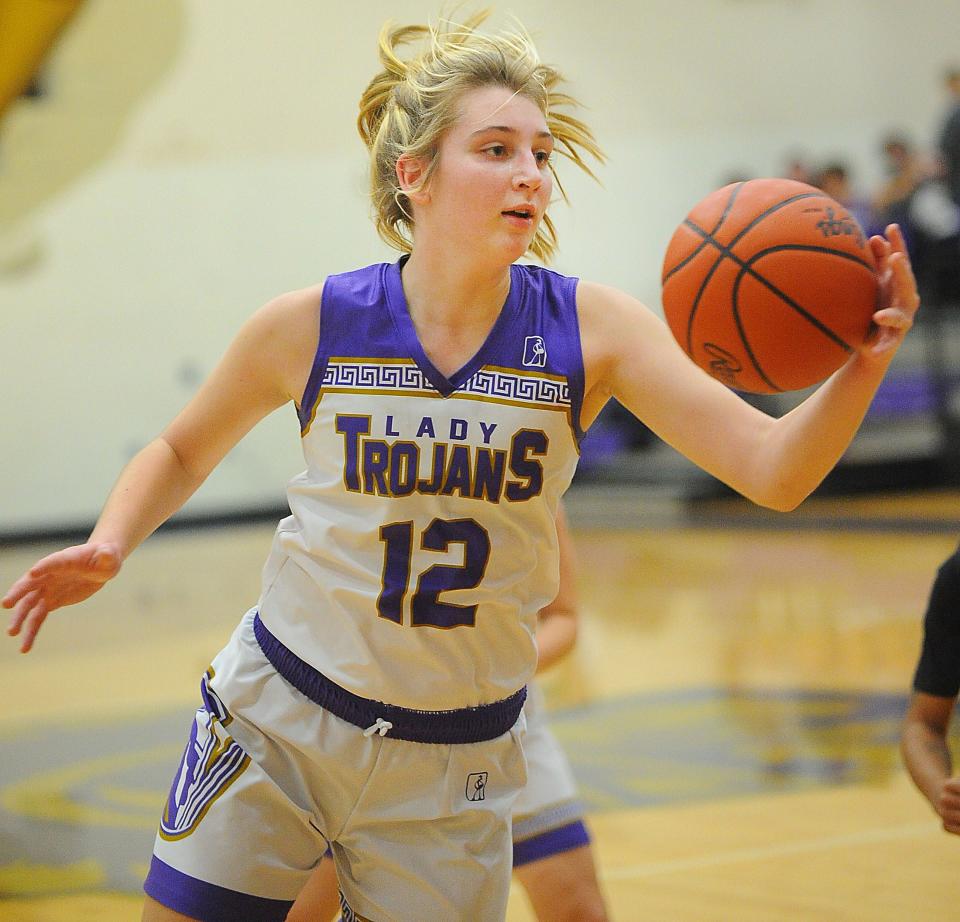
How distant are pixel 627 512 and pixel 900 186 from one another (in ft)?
12.3

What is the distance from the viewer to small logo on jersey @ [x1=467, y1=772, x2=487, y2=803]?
2.25 meters

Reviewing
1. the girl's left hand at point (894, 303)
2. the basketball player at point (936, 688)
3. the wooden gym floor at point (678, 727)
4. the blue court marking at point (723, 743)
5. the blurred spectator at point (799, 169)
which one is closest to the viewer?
the girl's left hand at point (894, 303)

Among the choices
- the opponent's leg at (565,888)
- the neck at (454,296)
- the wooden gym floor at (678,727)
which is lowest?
the wooden gym floor at (678,727)

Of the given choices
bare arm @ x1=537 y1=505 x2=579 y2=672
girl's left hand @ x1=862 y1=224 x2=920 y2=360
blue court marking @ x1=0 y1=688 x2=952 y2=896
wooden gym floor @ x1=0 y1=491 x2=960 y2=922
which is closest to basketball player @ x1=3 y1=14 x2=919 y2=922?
girl's left hand @ x1=862 y1=224 x2=920 y2=360

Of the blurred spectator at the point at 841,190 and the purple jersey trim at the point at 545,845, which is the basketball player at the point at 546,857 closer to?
the purple jersey trim at the point at 545,845

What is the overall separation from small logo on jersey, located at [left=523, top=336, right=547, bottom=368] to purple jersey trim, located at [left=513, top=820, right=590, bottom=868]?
1.05 metres

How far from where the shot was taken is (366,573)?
220 centimetres

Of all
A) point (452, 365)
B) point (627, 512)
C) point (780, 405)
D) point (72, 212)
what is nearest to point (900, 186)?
point (780, 405)

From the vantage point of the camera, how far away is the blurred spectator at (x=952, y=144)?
10.9 meters

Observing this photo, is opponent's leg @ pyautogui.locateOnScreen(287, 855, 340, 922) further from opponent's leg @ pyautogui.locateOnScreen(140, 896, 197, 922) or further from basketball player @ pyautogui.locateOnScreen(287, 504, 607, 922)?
opponent's leg @ pyautogui.locateOnScreen(140, 896, 197, 922)

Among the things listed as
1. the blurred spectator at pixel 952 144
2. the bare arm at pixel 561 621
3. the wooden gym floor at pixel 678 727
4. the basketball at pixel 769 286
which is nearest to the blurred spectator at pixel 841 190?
the blurred spectator at pixel 952 144

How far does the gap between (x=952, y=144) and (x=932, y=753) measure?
9296 mm

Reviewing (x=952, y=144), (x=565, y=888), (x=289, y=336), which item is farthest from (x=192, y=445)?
(x=952, y=144)

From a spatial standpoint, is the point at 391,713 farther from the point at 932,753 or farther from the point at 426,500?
the point at 932,753
